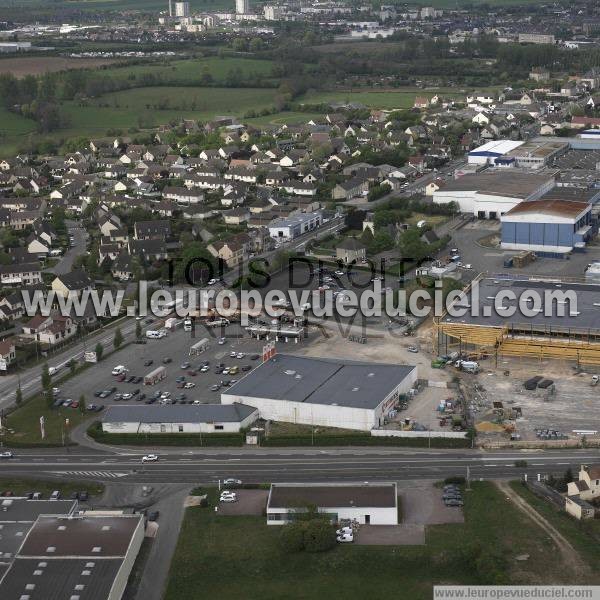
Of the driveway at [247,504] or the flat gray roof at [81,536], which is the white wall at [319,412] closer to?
the driveway at [247,504]

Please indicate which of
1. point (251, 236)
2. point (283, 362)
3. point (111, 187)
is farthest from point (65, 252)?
point (283, 362)

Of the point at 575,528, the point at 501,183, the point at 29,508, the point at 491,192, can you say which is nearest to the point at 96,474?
the point at 29,508

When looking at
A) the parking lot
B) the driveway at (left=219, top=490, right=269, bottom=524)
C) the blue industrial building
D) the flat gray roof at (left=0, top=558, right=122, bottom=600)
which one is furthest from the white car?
the blue industrial building

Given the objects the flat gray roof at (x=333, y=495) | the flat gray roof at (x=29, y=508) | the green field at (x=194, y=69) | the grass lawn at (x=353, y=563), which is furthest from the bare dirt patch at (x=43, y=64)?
the grass lawn at (x=353, y=563)

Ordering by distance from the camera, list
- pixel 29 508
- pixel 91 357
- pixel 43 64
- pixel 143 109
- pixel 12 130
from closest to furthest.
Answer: pixel 29 508
pixel 91 357
pixel 12 130
pixel 143 109
pixel 43 64

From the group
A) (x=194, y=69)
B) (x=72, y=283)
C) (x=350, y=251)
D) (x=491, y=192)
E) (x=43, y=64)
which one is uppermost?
(x=43, y=64)

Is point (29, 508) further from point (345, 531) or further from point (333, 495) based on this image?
point (345, 531)

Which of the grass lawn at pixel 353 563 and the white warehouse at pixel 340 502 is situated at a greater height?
the white warehouse at pixel 340 502
